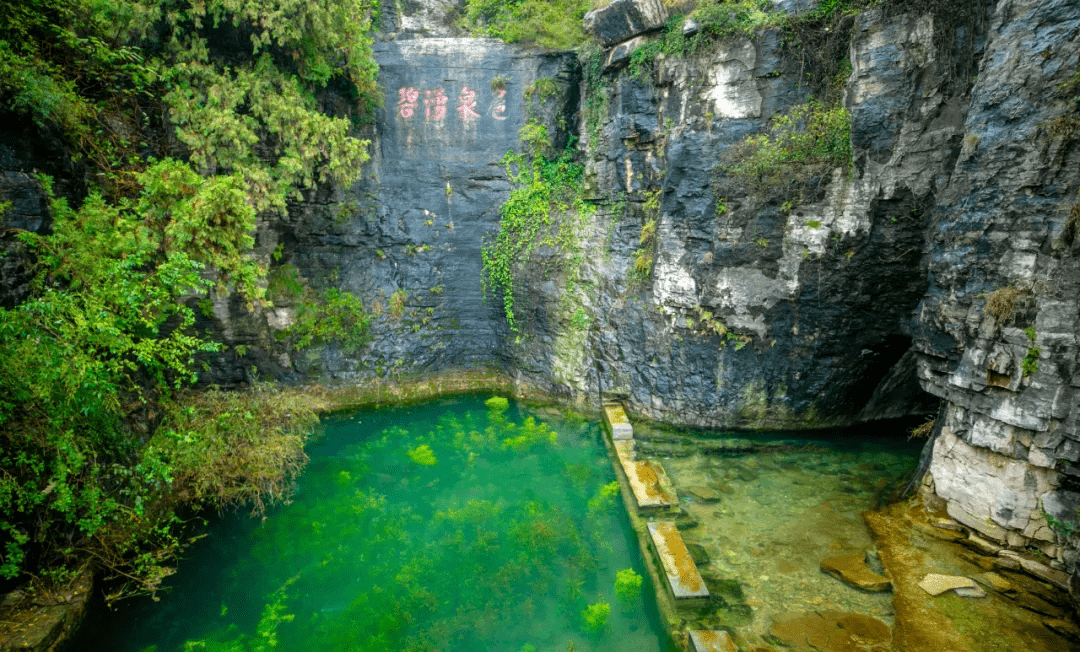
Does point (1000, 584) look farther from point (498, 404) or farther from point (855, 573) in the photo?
point (498, 404)

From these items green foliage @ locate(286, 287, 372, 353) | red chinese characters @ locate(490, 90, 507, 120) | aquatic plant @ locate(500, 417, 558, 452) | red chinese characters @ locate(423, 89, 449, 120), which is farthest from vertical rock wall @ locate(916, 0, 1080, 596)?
green foliage @ locate(286, 287, 372, 353)

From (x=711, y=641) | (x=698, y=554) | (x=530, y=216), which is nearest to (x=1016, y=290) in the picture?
(x=698, y=554)

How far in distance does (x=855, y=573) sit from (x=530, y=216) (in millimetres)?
8042

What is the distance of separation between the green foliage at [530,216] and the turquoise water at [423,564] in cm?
363

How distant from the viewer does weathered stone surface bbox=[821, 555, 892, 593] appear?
17.1 feet

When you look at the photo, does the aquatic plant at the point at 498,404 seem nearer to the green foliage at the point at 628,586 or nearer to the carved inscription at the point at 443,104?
the green foliage at the point at 628,586

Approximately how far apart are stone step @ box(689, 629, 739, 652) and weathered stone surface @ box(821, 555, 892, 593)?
1527 millimetres

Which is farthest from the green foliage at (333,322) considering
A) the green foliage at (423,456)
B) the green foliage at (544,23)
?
the green foliage at (544,23)

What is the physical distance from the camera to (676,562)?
5.55 meters

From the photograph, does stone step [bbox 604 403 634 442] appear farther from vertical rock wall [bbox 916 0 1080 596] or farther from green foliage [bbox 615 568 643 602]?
vertical rock wall [bbox 916 0 1080 596]

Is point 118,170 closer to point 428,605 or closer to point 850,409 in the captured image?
point 428,605

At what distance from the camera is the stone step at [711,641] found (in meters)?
4.46

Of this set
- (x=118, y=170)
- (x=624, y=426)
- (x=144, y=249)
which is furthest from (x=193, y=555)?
(x=624, y=426)

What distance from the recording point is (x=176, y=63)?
7754 millimetres
